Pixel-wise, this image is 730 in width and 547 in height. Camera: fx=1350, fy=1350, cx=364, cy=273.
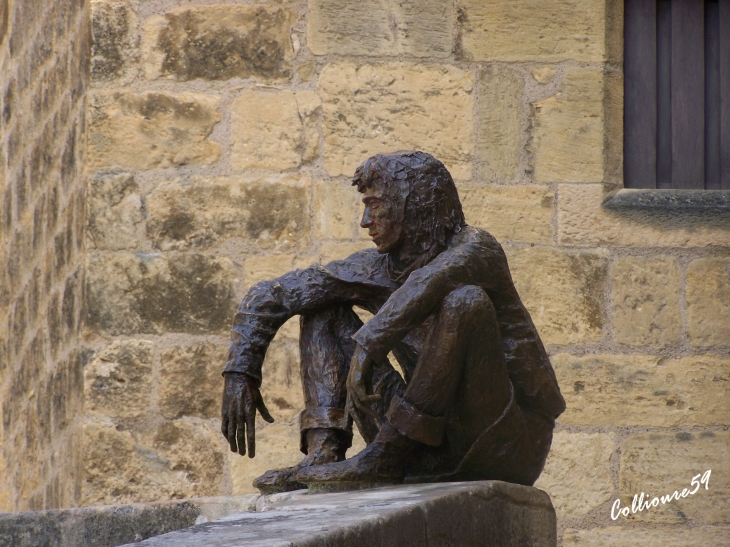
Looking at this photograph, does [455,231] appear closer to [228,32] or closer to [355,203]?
[355,203]

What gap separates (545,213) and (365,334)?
2.21m

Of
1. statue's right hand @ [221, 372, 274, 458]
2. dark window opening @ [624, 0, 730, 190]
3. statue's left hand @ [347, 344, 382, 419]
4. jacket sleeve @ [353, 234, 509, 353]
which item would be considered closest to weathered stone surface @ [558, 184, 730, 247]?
dark window opening @ [624, 0, 730, 190]

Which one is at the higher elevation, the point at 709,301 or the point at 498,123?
the point at 498,123

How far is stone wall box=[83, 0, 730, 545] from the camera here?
17.2 ft

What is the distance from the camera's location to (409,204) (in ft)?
11.7

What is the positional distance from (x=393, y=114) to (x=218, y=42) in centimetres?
77

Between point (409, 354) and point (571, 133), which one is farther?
point (571, 133)

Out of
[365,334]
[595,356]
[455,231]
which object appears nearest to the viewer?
[365,334]

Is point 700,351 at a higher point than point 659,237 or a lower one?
lower

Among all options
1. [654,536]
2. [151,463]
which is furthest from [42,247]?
[654,536]

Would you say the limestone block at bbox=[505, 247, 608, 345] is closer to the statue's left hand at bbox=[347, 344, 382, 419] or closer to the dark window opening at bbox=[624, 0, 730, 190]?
the dark window opening at bbox=[624, 0, 730, 190]

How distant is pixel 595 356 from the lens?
17.3ft

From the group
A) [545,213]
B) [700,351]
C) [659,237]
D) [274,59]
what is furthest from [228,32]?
[700,351]

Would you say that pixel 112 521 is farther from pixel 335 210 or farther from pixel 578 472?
pixel 578 472
